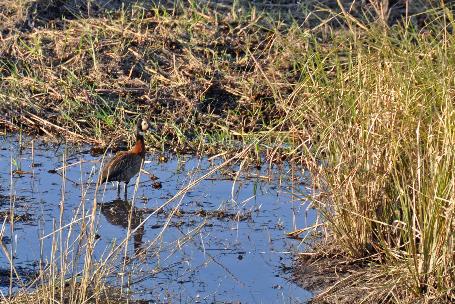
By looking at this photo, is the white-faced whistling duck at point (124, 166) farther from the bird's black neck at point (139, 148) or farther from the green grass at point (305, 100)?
the green grass at point (305, 100)

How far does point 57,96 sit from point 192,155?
1.77 m

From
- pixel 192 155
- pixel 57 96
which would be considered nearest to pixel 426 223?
pixel 192 155

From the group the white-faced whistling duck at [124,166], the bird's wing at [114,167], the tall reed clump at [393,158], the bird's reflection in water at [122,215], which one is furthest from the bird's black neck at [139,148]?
the tall reed clump at [393,158]

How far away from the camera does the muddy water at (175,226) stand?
6.46 meters

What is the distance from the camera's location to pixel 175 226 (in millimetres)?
7777

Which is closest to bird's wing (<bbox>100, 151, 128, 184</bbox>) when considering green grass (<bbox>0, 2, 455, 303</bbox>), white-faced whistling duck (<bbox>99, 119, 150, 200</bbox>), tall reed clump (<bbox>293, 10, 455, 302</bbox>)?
white-faced whistling duck (<bbox>99, 119, 150, 200</bbox>)

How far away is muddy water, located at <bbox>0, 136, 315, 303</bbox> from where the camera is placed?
21.2ft

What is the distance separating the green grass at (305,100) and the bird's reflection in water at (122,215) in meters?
0.86

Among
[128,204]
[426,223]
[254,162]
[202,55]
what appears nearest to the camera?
[426,223]

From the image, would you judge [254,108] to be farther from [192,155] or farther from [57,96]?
[57,96]

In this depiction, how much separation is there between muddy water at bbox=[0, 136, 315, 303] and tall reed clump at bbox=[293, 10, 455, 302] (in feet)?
1.26

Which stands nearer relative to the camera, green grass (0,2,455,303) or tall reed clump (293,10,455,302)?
tall reed clump (293,10,455,302)

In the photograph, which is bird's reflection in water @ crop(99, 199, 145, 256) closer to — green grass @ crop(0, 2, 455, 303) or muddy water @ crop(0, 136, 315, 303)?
muddy water @ crop(0, 136, 315, 303)

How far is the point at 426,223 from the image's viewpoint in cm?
591
